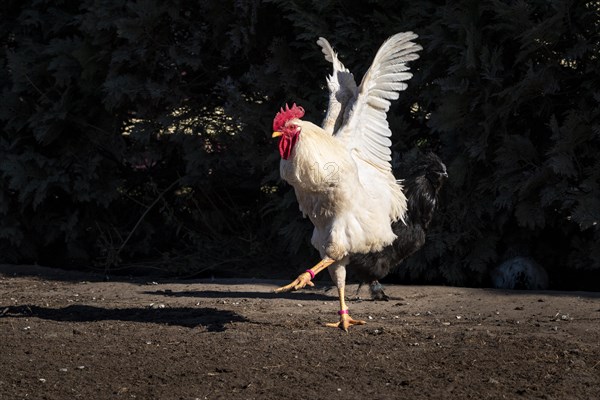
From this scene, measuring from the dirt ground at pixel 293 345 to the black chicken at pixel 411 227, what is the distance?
1.02 ft

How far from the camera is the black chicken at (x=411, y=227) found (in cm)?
643

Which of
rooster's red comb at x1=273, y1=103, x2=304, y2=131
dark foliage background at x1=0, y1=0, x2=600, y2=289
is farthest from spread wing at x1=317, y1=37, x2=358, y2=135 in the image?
dark foliage background at x1=0, y1=0, x2=600, y2=289

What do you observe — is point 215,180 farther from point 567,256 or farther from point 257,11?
point 567,256

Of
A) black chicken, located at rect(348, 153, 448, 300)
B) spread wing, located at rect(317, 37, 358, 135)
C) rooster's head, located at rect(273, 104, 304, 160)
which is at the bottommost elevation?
black chicken, located at rect(348, 153, 448, 300)

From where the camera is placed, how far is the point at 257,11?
8.33 meters

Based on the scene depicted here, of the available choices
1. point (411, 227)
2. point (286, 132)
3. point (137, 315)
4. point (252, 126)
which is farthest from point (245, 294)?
point (286, 132)

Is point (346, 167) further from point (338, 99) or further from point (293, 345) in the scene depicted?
point (293, 345)

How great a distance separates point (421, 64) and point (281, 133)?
2279mm

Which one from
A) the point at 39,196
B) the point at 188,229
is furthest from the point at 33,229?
the point at 188,229

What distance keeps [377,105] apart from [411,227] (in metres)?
0.92

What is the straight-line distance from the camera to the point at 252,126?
841 centimetres

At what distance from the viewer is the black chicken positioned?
21.1ft

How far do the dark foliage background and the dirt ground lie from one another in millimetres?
748

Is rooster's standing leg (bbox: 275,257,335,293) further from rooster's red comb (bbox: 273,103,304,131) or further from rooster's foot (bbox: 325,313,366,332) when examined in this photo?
rooster's red comb (bbox: 273,103,304,131)
